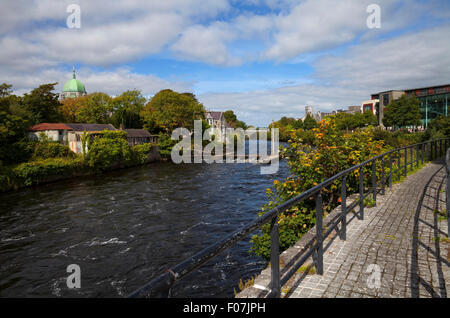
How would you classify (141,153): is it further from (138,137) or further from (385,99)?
(385,99)

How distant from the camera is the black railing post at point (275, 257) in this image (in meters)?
2.72

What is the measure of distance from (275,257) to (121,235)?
13.6 meters

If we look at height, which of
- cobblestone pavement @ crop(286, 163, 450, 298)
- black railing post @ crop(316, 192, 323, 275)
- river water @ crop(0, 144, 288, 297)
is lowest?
river water @ crop(0, 144, 288, 297)

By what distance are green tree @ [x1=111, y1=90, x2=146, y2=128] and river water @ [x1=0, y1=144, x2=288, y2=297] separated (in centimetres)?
3953

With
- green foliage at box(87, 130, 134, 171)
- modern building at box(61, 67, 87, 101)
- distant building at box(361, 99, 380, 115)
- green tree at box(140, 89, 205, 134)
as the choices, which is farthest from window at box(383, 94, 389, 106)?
modern building at box(61, 67, 87, 101)

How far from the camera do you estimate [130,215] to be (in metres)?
18.4

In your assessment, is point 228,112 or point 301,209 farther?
point 228,112

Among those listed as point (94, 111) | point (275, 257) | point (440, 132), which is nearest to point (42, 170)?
point (275, 257)

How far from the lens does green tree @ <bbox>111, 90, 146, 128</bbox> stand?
217 ft

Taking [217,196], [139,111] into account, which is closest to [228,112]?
[139,111]

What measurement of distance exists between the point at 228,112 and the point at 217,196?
4947 inches

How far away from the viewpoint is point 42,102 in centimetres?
5134

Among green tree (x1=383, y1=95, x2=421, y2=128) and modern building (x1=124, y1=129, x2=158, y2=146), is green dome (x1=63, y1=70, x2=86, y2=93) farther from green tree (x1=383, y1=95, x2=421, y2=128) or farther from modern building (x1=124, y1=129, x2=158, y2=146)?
green tree (x1=383, y1=95, x2=421, y2=128)
